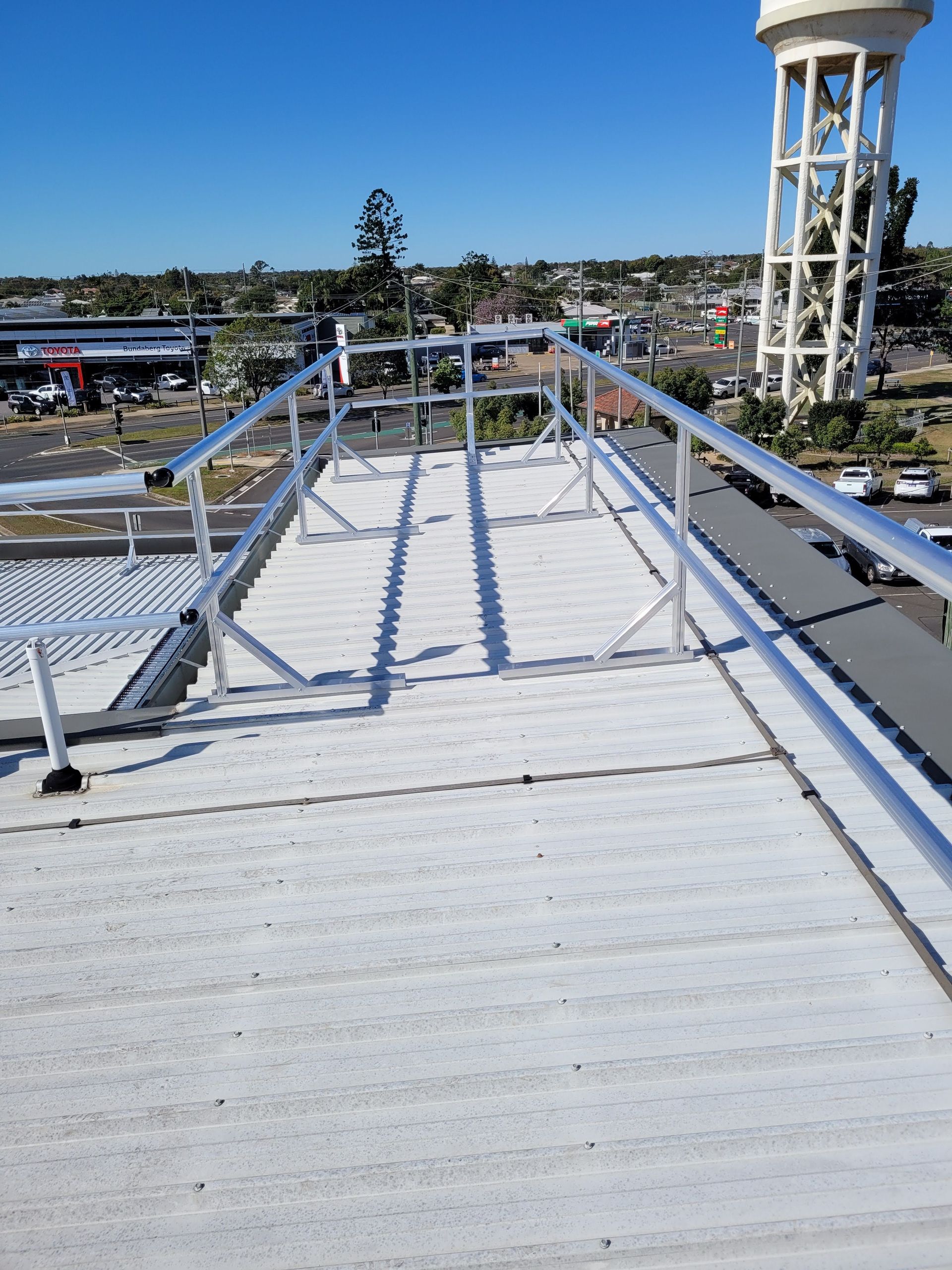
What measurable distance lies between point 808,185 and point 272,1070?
110 feet

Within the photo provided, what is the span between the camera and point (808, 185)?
2942 centimetres

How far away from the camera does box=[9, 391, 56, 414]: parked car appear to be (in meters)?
45.7

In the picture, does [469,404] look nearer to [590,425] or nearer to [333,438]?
[333,438]

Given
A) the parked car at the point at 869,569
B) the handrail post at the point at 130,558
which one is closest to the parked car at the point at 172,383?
the parked car at the point at 869,569

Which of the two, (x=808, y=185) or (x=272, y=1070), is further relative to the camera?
(x=808, y=185)

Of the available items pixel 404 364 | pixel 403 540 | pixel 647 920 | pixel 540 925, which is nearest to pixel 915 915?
pixel 647 920

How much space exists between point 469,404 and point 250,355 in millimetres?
34909

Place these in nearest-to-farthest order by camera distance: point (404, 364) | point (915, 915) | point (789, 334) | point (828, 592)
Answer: point (915, 915), point (828, 592), point (789, 334), point (404, 364)

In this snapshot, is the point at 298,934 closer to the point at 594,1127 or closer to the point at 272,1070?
the point at 272,1070

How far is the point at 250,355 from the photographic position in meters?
38.8

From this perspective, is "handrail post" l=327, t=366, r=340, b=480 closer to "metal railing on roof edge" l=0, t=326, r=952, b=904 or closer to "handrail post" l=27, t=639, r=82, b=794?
"metal railing on roof edge" l=0, t=326, r=952, b=904

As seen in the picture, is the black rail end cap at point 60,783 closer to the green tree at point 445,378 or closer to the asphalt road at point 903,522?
the asphalt road at point 903,522

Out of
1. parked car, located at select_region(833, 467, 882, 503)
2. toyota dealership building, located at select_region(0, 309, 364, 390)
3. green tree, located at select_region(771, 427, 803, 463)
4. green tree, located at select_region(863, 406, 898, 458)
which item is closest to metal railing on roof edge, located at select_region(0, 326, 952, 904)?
parked car, located at select_region(833, 467, 882, 503)

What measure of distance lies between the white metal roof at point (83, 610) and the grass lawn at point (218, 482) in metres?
16.9
